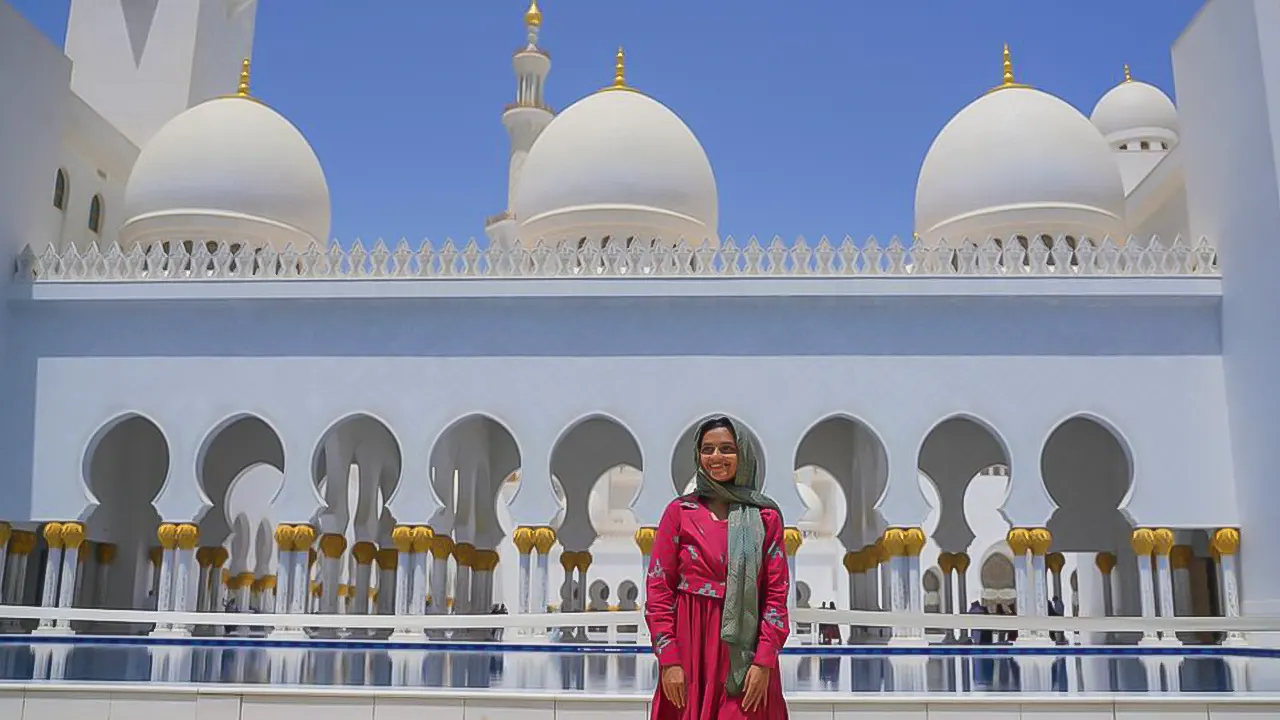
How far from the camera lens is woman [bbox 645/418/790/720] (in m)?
2.51

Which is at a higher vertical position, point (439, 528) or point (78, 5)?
point (78, 5)

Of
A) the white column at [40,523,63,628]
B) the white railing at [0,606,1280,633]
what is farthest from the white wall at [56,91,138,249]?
the white railing at [0,606,1280,633]

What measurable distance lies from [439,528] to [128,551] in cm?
399

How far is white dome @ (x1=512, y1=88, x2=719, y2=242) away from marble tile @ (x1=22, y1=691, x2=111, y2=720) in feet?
26.0

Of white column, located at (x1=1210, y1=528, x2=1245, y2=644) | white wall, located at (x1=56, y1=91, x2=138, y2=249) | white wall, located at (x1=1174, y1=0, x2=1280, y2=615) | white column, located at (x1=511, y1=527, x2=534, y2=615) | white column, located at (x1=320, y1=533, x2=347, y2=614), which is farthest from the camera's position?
white wall, located at (x1=56, y1=91, x2=138, y2=249)

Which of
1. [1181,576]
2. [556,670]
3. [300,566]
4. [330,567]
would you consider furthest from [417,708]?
[1181,576]

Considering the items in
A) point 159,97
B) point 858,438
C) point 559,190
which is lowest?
point 858,438

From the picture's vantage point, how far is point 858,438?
12.1m

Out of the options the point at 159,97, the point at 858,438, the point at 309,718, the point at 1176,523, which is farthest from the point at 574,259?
the point at 159,97

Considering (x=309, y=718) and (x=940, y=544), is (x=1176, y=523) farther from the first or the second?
(x=309, y=718)

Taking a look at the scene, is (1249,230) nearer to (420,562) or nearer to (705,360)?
(705,360)

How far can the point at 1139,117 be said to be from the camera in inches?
727

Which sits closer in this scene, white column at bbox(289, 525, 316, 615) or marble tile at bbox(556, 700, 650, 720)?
marble tile at bbox(556, 700, 650, 720)

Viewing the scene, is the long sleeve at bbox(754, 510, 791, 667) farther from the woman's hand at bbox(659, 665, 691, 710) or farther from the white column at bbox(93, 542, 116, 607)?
the white column at bbox(93, 542, 116, 607)
